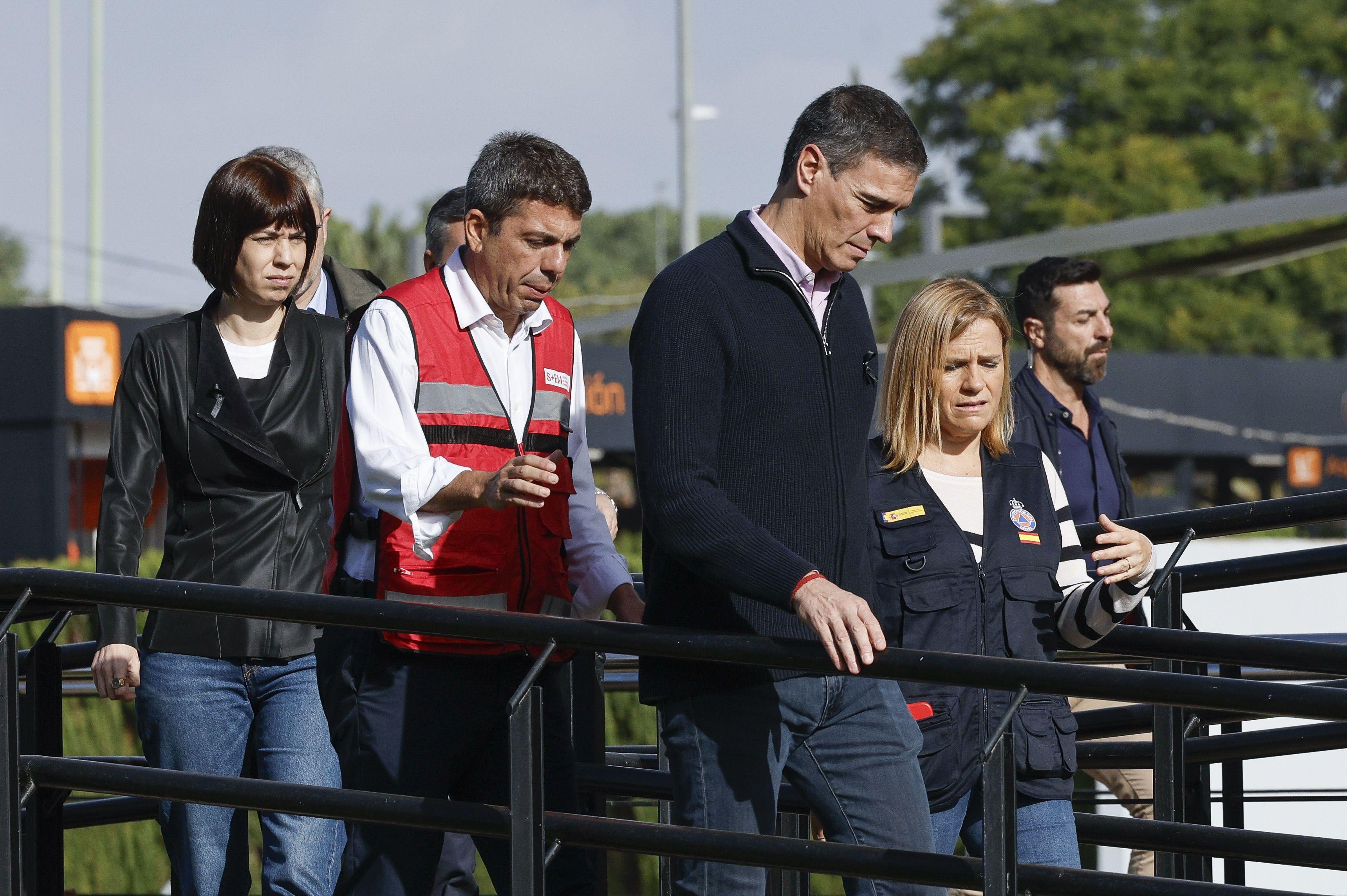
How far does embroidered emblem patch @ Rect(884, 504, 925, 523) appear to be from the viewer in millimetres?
3082

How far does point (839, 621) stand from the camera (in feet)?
7.98

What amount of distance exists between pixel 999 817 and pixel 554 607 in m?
0.91

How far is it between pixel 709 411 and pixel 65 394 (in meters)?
15.5

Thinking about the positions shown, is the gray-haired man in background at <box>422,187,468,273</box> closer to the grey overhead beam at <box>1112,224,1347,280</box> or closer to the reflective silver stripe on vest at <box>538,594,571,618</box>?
the reflective silver stripe on vest at <box>538,594,571,618</box>

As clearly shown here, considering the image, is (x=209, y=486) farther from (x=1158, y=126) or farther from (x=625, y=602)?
(x=1158, y=126)

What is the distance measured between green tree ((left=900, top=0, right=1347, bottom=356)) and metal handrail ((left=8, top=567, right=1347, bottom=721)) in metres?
31.8

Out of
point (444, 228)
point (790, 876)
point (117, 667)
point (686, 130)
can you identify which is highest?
point (686, 130)

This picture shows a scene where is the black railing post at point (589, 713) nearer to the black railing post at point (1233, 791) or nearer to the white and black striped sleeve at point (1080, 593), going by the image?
the white and black striped sleeve at point (1080, 593)

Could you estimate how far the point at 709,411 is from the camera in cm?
261

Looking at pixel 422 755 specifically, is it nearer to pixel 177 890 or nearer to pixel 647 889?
pixel 177 890

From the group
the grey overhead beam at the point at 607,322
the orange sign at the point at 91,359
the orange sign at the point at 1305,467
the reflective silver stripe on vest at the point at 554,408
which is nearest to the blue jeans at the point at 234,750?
the reflective silver stripe on vest at the point at 554,408

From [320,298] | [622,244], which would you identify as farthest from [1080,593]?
[622,244]

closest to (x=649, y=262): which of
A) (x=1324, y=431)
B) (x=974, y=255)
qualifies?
(x=1324, y=431)

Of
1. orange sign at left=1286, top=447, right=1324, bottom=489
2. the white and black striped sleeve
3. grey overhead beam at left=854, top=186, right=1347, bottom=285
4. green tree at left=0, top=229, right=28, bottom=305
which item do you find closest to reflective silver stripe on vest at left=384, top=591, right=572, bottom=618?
the white and black striped sleeve
